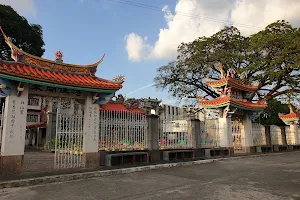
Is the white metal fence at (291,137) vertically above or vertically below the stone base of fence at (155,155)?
above

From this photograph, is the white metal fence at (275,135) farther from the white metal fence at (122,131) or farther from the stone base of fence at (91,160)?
the stone base of fence at (91,160)

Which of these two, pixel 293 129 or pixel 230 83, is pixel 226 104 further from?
pixel 293 129

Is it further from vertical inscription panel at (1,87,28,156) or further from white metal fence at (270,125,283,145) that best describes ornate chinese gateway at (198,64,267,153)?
vertical inscription panel at (1,87,28,156)

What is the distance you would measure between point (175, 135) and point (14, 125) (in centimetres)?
865

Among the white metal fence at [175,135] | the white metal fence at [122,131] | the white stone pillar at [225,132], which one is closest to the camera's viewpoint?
the white metal fence at [122,131]

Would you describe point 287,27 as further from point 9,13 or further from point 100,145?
point 9,13

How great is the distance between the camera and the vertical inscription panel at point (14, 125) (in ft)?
26.8

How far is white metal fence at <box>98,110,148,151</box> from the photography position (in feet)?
36.0

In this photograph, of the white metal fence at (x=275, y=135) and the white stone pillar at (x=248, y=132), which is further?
the white metal fence at (x=275, y=135)

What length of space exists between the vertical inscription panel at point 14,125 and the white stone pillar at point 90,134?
2.45 m

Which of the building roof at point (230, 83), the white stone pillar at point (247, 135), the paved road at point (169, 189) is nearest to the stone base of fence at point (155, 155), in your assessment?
the paved road at point (169, 189)

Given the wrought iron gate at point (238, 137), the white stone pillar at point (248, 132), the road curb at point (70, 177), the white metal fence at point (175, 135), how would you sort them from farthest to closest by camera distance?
the wrought iron gate at point (238, 137), the white stone pillar at point (248, 132), the white metal fence at point (175, 135), the road curb at point (70, 177)

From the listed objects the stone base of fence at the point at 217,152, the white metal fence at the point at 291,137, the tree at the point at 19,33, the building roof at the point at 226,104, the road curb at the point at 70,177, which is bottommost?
the road curb at the point at 70,177

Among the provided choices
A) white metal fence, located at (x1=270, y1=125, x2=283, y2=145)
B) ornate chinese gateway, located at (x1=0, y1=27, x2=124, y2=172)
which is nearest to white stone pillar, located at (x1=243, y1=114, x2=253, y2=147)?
white metal fence, located at (x1=270, y1=125, x2=283, y2=145)
